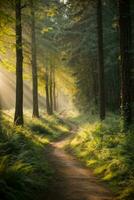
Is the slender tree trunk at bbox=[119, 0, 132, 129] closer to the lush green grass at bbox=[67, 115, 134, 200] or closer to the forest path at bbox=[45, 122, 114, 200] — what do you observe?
the lush green grass at bbox=[67, 115, 134, 200]

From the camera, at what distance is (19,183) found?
9461mm

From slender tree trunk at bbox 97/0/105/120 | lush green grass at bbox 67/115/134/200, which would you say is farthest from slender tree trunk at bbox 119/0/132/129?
slender tree trunk at bbox 97/0/105/120

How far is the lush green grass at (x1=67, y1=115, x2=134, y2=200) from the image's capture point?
35.7 feet

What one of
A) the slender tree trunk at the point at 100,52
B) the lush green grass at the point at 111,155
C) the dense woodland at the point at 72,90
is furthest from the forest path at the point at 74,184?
the slender tree trunk at the point at 100,52

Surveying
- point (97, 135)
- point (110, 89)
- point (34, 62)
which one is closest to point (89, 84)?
point (110, 89)

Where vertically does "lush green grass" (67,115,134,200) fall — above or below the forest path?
above

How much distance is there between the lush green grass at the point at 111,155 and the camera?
428 inches

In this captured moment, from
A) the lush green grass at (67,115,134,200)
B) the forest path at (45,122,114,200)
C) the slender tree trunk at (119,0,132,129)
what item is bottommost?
the forest path at (45,122,114,200)

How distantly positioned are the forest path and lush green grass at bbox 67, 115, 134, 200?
1.21ft

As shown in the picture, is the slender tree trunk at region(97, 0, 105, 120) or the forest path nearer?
the forest path

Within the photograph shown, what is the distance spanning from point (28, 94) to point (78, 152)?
7118 centimetres

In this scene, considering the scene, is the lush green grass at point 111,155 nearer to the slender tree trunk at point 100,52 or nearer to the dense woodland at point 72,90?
the dense woodland at point 72,90

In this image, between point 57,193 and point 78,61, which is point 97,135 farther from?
point 78,61

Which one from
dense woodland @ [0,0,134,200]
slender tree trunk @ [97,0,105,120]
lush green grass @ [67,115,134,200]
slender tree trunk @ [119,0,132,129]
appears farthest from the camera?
slender tree trunk @ [97,0,105,120]
